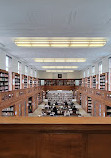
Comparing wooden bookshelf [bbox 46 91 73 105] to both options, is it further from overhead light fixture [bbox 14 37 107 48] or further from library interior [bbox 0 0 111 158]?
overhead light fixture [bbox 14 37 107 48]

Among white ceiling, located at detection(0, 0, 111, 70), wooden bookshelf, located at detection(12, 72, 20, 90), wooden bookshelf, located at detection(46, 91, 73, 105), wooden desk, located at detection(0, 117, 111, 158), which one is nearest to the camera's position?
wooden desk, located at detection(0, 117, 111, 158)

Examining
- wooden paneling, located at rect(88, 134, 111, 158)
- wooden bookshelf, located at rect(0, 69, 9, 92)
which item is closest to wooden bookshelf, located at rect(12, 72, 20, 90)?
wooden bookshelf, located at rect(0, 69, 9, 92)

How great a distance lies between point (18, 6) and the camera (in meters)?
3.13

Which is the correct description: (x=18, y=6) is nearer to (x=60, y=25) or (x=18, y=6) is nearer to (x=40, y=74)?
(x=60, y=25)

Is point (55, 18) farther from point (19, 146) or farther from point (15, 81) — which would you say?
point (15, 81)

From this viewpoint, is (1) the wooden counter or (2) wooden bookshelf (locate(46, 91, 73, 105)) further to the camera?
(2) wooden bookshelf (locate(46, 91, 73, 105))

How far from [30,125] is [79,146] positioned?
0.39 metres

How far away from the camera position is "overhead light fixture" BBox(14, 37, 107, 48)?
19.0ft

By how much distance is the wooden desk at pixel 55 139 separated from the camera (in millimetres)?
A: 852

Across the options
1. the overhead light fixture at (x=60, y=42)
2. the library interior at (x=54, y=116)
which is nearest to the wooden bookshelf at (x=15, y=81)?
the library interior at (x=54, y=116)

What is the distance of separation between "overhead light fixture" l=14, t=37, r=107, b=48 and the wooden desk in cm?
527

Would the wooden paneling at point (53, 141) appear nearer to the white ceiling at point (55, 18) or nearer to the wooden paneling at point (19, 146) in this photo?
the wooden paneling at point (19, 146)

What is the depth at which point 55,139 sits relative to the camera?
2.83 feet

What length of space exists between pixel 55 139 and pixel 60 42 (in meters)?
5.75
